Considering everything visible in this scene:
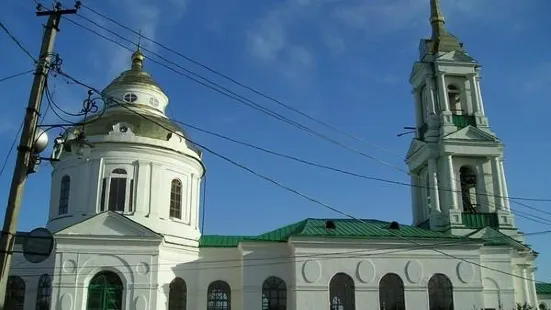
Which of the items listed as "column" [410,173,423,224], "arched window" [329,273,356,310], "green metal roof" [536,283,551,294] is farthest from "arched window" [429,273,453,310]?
"green metal roof" [536,283,551,294]

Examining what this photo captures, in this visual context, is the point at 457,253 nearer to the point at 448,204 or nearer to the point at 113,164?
the point at 448,204

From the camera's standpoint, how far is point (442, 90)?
32219 millimetres

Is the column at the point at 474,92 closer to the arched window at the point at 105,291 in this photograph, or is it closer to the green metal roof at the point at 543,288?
the green metal roof at the point at 543,288

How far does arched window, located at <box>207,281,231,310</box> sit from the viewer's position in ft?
90.2

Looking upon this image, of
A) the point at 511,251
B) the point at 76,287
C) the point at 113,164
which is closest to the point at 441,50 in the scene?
the point at 511,251

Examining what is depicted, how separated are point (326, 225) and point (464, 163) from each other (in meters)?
8.39

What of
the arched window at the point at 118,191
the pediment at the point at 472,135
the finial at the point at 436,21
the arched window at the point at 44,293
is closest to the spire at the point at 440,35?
the finial at the point at 436,21

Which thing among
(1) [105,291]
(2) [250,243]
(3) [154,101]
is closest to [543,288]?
(2) [250,243]

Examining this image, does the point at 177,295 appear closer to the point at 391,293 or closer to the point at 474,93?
the point at 391,293

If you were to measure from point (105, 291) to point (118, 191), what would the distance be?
506 cm

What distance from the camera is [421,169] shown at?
108ft

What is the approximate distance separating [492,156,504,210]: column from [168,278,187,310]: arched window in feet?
51.7

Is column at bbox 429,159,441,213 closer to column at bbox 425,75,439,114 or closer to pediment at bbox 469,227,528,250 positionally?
pediment at bbox 469,227,528,250

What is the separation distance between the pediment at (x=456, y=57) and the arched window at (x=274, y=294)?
15.0 m
